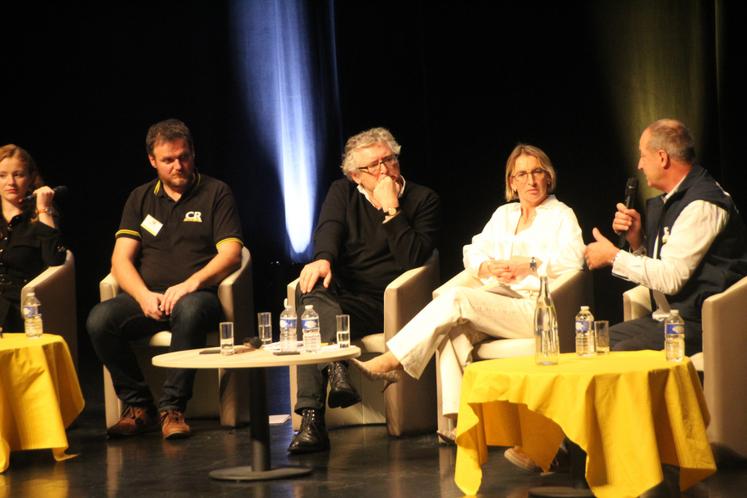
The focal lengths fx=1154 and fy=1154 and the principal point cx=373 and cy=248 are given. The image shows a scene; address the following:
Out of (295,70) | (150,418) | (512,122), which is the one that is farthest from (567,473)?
(295,70)

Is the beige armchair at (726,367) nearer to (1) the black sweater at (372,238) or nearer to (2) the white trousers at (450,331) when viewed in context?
(2) the white trousers at (450,331)

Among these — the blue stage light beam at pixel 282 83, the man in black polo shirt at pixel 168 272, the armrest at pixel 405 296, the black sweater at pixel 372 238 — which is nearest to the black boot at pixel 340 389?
the armrest at pixel 405 296

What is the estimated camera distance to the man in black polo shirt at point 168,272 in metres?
4.75

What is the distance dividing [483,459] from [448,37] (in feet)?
11.3

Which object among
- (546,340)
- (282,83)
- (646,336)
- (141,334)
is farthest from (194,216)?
(282,83)

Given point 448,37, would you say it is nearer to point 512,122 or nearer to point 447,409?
point 512,122

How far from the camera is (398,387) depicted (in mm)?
4629

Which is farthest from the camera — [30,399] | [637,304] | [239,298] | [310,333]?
[239,298]

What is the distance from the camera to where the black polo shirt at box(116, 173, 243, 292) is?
504cm

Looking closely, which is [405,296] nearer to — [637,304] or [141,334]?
[637,304]

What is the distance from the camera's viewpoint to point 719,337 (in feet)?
12.5

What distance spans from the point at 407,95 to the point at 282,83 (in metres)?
1.10

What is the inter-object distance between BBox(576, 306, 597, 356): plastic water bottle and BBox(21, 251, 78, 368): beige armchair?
2.57 metres

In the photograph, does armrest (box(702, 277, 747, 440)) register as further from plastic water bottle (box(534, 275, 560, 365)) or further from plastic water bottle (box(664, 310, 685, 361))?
plastic water bottle (box(534, 275, 560, 365))
